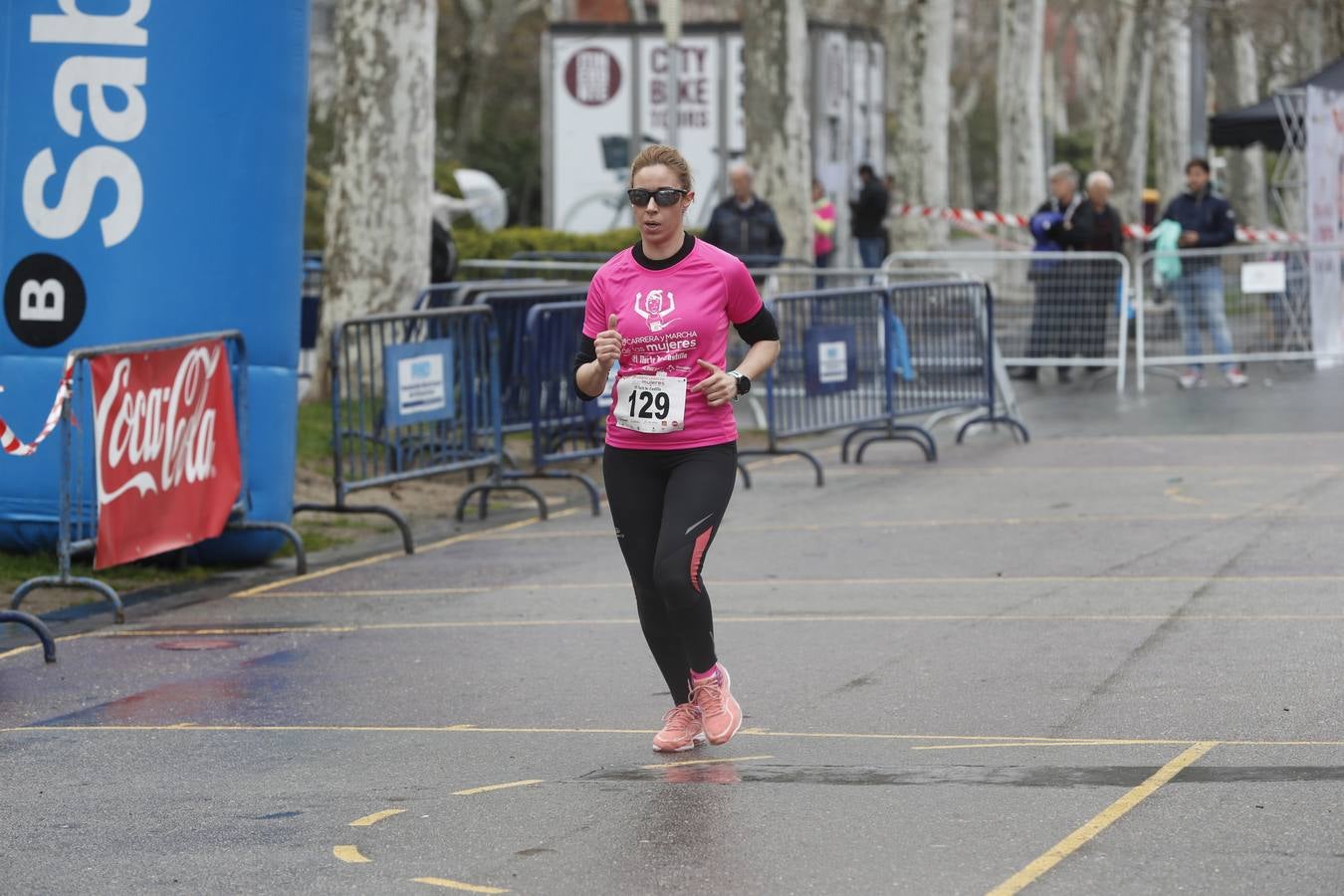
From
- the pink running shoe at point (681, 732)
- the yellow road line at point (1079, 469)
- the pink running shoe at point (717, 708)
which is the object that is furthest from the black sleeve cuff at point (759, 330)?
the yellow road line at point (1079, 469)

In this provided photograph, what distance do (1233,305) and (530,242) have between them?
10.8 meters

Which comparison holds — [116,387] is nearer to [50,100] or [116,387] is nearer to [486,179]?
[50,100]

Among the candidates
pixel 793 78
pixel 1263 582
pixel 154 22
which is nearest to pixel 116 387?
pixel 154 22

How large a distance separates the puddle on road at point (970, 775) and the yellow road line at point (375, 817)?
2.15 ft

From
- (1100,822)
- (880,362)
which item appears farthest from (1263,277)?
(1100,822)

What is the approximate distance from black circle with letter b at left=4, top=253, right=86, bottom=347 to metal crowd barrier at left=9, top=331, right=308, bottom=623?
1.77ft

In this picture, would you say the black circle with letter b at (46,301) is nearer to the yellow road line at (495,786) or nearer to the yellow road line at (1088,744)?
the yellow road line at (495,786)

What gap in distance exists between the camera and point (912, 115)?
36188mm

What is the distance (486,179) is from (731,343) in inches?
797

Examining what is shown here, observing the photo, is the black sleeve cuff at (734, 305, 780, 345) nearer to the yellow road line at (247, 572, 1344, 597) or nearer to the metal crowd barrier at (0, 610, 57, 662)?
the metal crowd barrier at (0, 610, 57, 662)

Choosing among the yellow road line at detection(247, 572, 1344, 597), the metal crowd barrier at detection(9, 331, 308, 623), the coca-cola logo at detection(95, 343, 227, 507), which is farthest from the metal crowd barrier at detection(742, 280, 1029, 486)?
the coca-cola logo at detection(95, 343, 227, 507)

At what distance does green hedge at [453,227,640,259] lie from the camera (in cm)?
2878

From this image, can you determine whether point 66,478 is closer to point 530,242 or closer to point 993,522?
point 993,522

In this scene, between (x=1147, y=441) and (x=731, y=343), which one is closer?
(x=1147, y=441)
